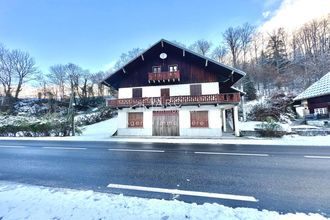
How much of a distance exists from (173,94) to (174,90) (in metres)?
0.45

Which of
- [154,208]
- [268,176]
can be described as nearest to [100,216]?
[154,208]

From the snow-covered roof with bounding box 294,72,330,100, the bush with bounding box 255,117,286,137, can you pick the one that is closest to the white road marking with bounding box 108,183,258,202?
the bush with bounding box 255,117,286,137

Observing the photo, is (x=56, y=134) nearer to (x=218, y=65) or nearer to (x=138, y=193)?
(x=218, y=65)

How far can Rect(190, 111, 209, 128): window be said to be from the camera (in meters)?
19.7

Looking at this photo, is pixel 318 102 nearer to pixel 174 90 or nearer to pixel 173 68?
pixel 174 90

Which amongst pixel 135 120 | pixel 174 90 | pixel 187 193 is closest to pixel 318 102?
pixel 174 90

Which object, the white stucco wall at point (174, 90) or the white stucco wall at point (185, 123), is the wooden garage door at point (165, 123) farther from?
the white stucco wall at point (174, 90)

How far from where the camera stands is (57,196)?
13.9ft

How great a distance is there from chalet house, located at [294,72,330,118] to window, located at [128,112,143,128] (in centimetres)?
1950

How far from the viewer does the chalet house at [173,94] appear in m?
19.5

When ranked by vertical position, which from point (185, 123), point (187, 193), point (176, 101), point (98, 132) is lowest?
point (187, 193)

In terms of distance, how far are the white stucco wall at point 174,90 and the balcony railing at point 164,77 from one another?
75 centimetres

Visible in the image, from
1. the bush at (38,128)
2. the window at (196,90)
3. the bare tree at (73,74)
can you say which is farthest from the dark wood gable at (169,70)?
the bare tree at (73,74)

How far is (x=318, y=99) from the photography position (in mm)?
22484
